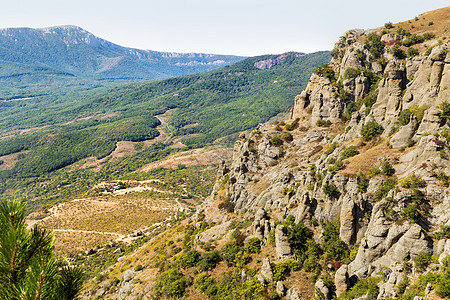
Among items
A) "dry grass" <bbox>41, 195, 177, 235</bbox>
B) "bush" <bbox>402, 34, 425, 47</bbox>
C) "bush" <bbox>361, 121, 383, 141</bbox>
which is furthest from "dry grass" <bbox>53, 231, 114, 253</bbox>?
"bush" <bbox>402, 34, 425, 47</bbox>

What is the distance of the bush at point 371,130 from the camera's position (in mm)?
39062

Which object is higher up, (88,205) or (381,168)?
(381,168)

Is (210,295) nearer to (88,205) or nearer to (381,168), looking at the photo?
(381,168)

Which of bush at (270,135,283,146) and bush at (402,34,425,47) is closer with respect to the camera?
bush at (402,34,425,47)

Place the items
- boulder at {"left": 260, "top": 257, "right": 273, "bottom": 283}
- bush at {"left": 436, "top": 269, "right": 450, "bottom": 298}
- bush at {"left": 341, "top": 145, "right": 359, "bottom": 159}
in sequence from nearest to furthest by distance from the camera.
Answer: bush at {"left": 436, "top": 269, "right": 450, "bottom": 298}
boulder at {"left": 260, "top": 257, "right": 273, "bottom": 283}
bush at {"left": 341, "top": 145, "right": 359, "bottom": 159}

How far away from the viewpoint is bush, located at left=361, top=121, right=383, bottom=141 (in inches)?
1538

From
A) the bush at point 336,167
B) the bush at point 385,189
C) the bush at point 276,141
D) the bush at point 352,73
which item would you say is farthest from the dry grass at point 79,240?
the bush at point 352,73

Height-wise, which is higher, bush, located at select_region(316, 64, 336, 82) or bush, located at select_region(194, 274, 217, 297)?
bush, located at select_region(316, 64, 336, 82)

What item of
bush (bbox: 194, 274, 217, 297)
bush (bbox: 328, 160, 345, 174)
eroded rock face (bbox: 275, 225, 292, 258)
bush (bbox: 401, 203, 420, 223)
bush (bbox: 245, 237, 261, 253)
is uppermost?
bush (bbox: 328, 160, 345, 174)

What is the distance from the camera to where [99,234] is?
85.0 metres

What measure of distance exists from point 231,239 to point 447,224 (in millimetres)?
29675

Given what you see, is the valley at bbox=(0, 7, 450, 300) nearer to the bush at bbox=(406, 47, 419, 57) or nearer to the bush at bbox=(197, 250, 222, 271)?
the bush at bbox=(197, 250, 222, 271)

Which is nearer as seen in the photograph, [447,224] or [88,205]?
Result: [447,224]

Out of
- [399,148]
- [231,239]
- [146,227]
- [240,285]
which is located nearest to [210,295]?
[240,285]
